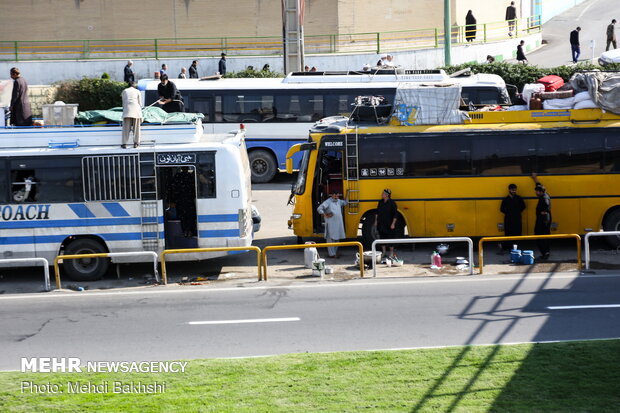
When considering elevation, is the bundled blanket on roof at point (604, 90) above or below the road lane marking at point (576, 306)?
above

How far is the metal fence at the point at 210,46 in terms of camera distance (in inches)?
1768

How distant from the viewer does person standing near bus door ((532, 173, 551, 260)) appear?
18.1 metres

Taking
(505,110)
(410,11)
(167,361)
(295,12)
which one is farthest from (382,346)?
(410,11)

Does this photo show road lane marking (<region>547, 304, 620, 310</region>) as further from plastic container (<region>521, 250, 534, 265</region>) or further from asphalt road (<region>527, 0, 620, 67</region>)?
asphalt road (<region>527, 0, 620, 67</region>)

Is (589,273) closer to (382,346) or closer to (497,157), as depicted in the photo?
(497,157)

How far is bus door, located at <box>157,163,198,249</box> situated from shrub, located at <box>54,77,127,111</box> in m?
18.2

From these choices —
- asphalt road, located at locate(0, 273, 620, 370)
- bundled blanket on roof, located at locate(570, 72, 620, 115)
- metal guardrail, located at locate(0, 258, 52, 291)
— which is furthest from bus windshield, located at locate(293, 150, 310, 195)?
bundled blanket on roof, located at locate(570, 72, 620, 115)

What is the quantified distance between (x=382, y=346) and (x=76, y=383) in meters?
4.18

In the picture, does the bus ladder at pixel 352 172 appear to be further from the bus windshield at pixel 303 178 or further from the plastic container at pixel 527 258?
the plastic container at pixel 527 258

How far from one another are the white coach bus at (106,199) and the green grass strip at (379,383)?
5883 millimetres

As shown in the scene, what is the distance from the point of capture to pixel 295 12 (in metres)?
34.6

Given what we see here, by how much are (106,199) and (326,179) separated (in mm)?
4769

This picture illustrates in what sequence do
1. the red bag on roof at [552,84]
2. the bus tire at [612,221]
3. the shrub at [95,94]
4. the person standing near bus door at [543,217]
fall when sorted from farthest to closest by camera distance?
the shrub at [95,94]
the red bag on roof at [552,84]
the bus tire at [612,221]
the person standing near bus door at [543,217]

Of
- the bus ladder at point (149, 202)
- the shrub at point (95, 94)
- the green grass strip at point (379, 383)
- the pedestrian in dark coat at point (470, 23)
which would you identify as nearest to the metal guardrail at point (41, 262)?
the bus ladder at point (149, 202)
